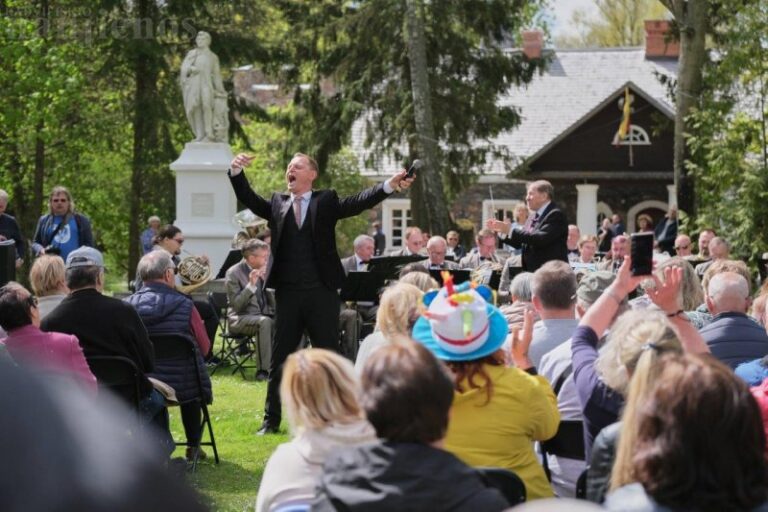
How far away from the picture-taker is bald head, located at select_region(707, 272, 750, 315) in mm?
6539

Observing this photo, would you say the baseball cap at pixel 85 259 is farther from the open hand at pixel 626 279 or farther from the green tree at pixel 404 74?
the green tree at pixel 404 74

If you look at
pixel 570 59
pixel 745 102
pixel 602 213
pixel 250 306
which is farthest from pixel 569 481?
pixel 570 59

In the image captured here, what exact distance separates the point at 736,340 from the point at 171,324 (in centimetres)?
371

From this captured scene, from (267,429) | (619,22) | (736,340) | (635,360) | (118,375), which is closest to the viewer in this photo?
(635,360)

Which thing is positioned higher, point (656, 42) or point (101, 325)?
point (656, 42)

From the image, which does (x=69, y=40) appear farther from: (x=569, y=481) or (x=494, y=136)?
(x=569, y=481)

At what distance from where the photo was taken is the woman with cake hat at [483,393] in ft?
15.2

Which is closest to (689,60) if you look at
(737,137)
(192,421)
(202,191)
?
(737,137)

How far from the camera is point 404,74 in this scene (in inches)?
1173

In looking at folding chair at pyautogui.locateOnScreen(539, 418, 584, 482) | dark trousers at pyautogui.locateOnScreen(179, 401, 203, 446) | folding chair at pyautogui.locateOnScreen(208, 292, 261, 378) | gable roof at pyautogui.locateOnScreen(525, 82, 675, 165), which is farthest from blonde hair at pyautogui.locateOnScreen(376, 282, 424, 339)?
gable roof at pyautogui.locateOnScreen(525, 82, 675, 165)

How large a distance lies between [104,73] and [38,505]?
29.6 meters

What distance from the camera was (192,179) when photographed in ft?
76.9

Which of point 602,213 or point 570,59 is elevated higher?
point 570,59

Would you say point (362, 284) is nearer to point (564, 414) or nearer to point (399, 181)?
point (399, 181)
